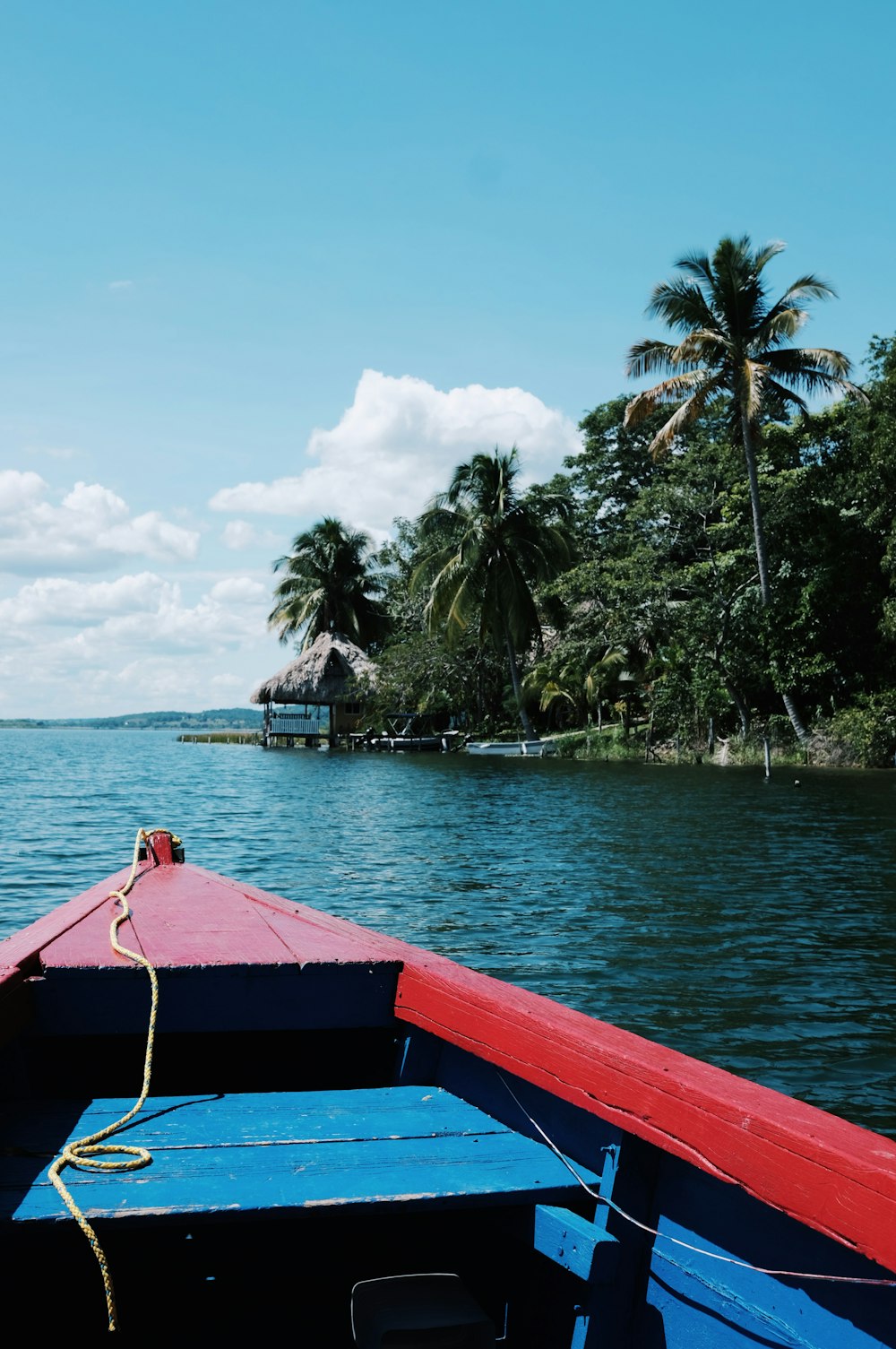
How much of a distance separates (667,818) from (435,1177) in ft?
51.5

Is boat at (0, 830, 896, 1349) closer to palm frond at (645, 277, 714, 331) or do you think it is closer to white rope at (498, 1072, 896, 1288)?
white rope at (498, 1072, 896, 1288)

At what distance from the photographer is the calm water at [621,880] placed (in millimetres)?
6539

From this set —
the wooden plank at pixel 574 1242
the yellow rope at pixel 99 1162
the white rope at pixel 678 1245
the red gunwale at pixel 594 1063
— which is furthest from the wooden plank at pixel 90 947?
the wooden plank at pixel 574 1242

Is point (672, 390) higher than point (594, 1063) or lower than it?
higher

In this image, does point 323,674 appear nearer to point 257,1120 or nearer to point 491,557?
point 491,557

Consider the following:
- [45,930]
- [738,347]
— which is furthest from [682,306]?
[45,930]

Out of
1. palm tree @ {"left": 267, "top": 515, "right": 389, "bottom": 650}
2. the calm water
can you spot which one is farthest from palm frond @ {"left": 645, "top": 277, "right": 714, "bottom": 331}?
palm tree @ {"left": 267, "top": 515, "right": 389, "bottom": 650}

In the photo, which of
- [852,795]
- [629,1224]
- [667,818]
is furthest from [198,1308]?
[852,795]

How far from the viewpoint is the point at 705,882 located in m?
11.4

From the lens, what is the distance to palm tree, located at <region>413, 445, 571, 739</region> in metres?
36.7

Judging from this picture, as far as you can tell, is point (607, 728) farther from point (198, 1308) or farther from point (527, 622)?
point (198, 1308)

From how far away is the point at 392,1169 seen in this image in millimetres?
2141

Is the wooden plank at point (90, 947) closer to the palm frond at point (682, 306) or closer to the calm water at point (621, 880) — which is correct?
the calm water at point (621, 880)

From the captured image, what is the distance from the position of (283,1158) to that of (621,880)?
983cm
